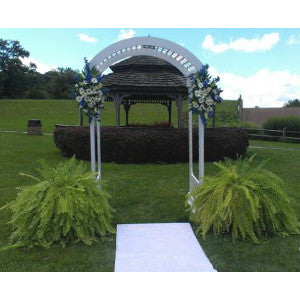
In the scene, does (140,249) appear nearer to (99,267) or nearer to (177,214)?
(99,267)

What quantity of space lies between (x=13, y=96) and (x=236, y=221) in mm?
56593

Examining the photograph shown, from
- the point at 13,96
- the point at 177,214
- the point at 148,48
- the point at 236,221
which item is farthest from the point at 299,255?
the point at 13,96

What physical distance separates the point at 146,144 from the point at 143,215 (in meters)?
6.14

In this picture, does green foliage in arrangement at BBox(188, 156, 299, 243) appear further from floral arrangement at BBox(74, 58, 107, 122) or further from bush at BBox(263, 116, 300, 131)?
bush at BBox(263, 116, 300, 131)

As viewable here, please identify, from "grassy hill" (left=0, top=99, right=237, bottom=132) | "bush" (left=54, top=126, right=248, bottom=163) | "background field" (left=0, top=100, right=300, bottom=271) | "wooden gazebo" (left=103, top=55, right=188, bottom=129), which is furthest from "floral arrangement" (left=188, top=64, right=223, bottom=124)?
"grassy hill" (left=0, top=99, right=237, bottom=132)

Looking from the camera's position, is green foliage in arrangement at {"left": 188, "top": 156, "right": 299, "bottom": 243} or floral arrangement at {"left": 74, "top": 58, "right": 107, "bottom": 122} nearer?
green foliage in arrangement at {"left": 188, "top": 156, "right": 299, "bottom": 243}

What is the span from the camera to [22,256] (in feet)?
16.3

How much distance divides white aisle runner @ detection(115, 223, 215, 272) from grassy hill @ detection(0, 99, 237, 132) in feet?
74.2

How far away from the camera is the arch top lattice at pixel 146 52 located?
22.2ft

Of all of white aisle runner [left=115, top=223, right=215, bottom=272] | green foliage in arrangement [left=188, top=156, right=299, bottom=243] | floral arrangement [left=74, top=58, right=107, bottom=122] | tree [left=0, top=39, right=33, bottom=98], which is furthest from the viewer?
tree [left=0, top=39, right=33, bottom=98]

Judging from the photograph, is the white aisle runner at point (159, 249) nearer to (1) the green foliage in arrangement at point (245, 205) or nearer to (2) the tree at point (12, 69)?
(1) the green foliage in arrangement at point (245, 205)

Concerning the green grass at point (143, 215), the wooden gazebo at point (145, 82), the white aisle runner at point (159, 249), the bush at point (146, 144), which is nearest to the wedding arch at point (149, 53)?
the white aisle runner at point (159, 249)

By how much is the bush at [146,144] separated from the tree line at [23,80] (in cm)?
4294

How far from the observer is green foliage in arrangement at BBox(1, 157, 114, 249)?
5230 mm
